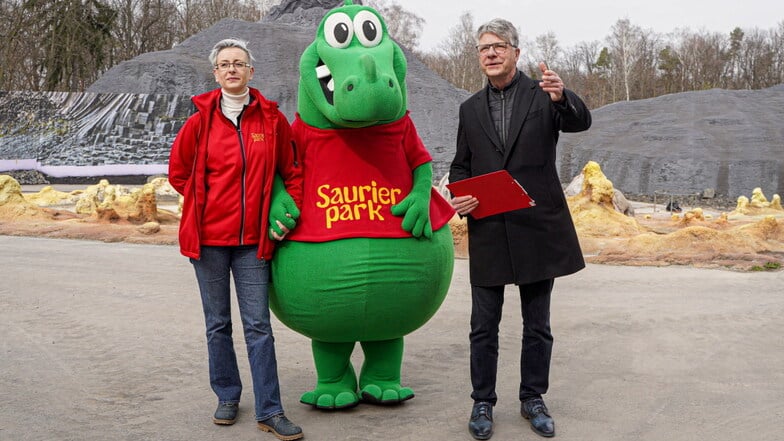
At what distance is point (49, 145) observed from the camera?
21.6 metres

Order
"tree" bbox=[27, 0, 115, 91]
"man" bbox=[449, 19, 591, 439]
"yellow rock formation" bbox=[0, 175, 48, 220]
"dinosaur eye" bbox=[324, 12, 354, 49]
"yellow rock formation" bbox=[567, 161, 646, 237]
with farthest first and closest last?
1. "tree" bbox=[27, 0, 115, 91]
2. "yellow rock formation" bbox=[0, 175, 48, 220]
3. "yellow rock formation" bbox=[567, 161, 646, 237]
4. "dinosaur eye" bbox=[324, 12, 354, 49]
5. "man" bbox=[449, 19, 591, 439]

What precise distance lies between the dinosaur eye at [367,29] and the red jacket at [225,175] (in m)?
0.50

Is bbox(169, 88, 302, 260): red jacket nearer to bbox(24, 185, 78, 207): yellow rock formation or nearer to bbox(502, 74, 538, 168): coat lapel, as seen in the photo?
bbox(502, 74, 538, 168): coat lapel

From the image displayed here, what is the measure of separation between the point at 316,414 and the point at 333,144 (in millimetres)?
1192

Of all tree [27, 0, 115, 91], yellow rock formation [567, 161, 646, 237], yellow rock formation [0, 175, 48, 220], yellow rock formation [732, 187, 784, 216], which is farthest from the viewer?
→ tree [27, 0, 115, 91]

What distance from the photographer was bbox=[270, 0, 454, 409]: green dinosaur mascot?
3.02 m

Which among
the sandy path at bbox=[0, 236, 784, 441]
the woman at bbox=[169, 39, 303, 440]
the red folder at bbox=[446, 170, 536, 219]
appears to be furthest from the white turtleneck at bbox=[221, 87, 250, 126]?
the sandy path at bbox=[0, 236, 784, 441]

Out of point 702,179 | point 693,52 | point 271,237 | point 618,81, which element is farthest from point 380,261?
point 693,52

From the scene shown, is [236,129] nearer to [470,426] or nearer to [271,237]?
[271,237]

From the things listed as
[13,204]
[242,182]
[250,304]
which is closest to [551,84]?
[242,182]

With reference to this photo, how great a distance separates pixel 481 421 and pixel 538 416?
0.24 m

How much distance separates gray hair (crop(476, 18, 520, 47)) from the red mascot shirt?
1.81 feet

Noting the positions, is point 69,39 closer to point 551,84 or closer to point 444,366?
point 444,366

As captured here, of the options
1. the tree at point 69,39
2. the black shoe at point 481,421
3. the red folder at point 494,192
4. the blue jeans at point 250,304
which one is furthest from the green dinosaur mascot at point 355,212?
the tree at point 69,39
